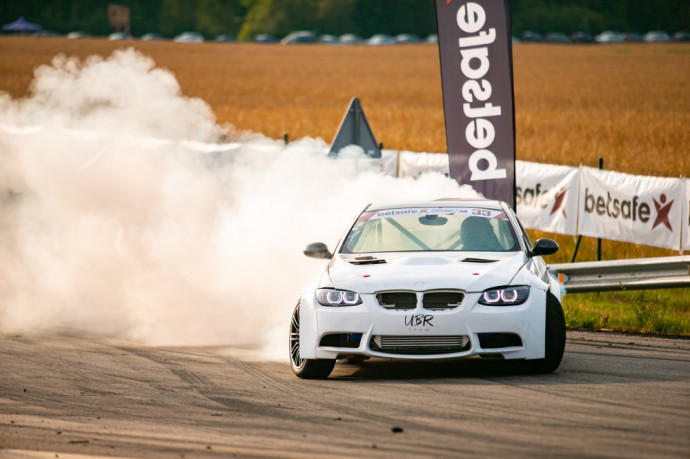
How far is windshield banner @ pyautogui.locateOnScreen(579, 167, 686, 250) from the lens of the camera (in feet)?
50.9

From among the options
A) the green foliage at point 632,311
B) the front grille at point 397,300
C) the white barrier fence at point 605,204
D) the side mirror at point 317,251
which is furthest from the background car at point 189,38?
the front grille at point 397,300

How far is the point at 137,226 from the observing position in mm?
16453

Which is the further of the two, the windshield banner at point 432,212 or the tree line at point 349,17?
the tree line at point 349,17

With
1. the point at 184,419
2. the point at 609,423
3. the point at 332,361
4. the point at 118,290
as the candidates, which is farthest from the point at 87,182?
the point at 609,423

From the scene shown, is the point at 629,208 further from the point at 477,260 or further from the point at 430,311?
the point at 430,311

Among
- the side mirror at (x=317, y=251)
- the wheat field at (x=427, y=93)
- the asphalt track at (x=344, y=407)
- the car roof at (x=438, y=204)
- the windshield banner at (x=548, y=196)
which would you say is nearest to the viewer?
the asphalt track at (x=344, y=407)

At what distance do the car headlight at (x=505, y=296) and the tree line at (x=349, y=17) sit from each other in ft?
375

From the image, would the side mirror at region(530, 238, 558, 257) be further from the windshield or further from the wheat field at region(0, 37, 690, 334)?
the wheat field at region(0, 37, 690, 334)

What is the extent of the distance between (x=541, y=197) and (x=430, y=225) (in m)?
7.97

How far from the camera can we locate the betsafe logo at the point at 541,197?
17.9 metres

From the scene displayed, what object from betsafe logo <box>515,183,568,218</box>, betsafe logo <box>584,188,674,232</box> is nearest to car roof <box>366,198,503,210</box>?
betsafe logo <box>584,188,674,232</box>

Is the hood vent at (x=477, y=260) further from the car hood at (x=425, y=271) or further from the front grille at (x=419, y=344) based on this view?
the front grille at (x=419, y=344)

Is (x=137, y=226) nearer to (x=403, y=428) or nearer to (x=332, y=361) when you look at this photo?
(x=332, y=361)

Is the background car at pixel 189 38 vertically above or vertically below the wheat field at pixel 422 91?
below
